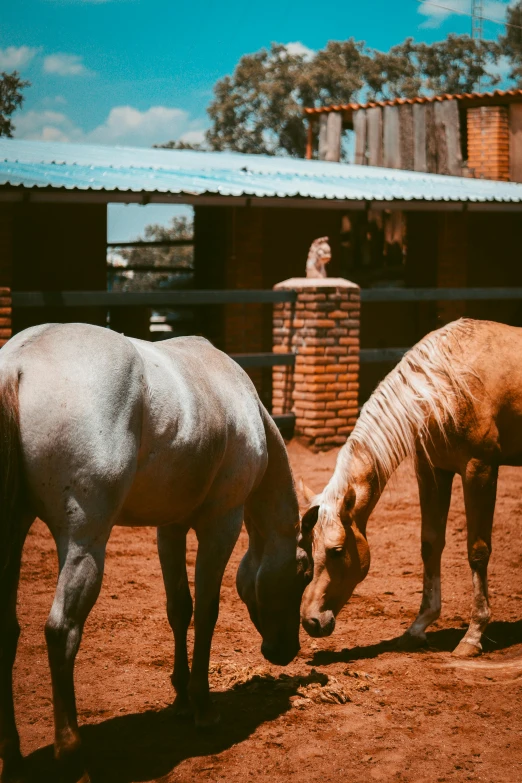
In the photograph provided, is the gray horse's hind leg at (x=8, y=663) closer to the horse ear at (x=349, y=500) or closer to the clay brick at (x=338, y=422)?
the horse ear at (x=349, y=500)

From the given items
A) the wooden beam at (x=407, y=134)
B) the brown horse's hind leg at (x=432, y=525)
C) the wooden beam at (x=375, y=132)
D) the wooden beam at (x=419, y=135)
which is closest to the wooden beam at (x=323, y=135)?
the wooden beam at (x=375, y=132)

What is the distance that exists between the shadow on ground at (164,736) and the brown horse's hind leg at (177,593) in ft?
0.51

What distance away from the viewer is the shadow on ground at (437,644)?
5.01 metres

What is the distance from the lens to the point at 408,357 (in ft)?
17.1

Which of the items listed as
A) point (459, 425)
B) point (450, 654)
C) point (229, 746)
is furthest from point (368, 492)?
point (229, 746)

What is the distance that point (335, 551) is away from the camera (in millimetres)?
4723

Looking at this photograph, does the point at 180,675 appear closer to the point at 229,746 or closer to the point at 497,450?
the point at 229,746

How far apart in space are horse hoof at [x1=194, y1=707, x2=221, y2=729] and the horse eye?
108cm

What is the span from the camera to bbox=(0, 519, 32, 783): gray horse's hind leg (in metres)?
3.31

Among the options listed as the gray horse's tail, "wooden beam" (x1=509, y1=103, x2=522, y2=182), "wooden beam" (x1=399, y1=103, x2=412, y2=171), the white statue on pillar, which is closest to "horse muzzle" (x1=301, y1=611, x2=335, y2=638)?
the gray horse's tail

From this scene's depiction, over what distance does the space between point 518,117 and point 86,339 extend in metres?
17.3

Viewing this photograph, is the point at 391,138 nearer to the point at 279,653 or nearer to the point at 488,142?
the point at 488,142

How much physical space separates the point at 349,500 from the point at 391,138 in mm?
16694

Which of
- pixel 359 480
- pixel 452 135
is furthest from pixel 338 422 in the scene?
pixel 452 135
